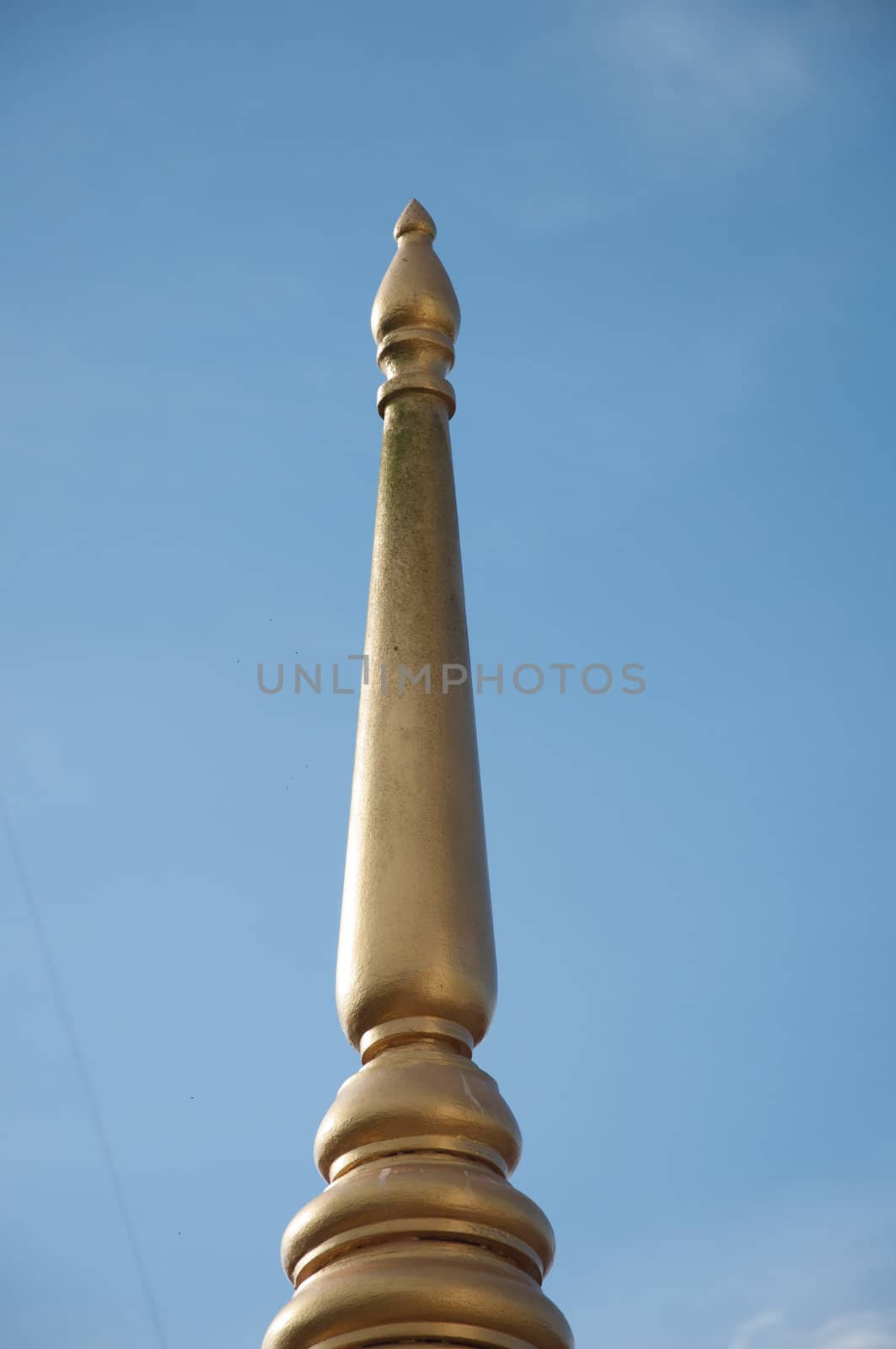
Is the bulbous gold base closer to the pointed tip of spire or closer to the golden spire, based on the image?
the golden spire

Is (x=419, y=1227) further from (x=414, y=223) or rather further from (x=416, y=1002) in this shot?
(x=414, y=223)

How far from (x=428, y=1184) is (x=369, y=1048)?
2.10ft

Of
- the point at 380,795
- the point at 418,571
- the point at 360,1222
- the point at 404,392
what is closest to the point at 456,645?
the point at 418,571

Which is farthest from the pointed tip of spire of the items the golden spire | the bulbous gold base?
the bulbous gold base

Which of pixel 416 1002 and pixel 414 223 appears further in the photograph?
pixel 414 223

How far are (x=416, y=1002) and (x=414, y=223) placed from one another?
3.55m

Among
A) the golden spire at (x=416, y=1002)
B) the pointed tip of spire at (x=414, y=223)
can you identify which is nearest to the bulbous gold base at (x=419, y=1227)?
the golden spire at (x=416, y=1002)

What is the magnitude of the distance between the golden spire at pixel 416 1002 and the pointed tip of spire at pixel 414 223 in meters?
0.67

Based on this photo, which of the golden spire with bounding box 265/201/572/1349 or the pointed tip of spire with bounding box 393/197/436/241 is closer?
the golden spire with bounding box 265/201/572/1349

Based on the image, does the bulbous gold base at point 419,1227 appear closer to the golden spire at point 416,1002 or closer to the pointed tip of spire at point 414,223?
the golden spire at point 416,1002

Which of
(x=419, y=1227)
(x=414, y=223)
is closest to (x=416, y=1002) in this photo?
(x=419, y=1227)

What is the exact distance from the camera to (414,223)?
6.95 m

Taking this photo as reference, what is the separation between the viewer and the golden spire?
3.99 m

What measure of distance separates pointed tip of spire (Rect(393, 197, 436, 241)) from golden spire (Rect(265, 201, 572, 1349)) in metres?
0.67
